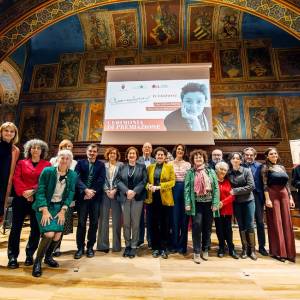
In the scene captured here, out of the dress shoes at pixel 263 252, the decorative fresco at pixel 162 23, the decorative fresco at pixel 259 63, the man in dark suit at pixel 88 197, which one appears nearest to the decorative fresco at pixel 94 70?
the decorative fresco at pixel 162 23

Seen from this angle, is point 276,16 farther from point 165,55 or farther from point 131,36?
point 131,36

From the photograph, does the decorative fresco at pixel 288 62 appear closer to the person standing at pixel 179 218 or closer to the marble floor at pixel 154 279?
the person standing at pixel 179 218

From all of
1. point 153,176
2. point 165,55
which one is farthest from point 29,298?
point 165,55

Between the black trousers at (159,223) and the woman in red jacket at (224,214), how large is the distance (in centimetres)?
76

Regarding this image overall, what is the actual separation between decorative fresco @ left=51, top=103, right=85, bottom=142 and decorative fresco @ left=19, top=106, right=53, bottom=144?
34 centimetres

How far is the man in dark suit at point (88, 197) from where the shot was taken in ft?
10.3

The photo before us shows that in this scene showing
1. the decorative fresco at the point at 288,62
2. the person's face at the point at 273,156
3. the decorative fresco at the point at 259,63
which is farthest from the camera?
the decorative fresco at the point at 259,63

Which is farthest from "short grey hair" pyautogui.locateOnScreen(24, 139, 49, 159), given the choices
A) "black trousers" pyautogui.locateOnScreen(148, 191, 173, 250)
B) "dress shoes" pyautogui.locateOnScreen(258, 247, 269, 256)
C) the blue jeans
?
"dress shoes" pyautogui.locateOnScreen(258, 247, 269, 256)

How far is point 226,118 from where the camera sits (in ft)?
28.2

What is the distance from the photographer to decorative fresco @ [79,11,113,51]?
9.05m

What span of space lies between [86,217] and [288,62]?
375 inches

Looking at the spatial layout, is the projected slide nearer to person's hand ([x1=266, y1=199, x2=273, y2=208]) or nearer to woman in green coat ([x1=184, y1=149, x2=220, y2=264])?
person's hand ([x1=266, y1=199, x2=273, y2=208])

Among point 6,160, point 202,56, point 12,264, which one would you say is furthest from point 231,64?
point 12,264

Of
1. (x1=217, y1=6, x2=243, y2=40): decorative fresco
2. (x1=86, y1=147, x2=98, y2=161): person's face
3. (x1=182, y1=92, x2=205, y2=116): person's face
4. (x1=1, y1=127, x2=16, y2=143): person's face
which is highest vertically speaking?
(x1=217, y1=6, x2=243, y2=40): decorative fresco
